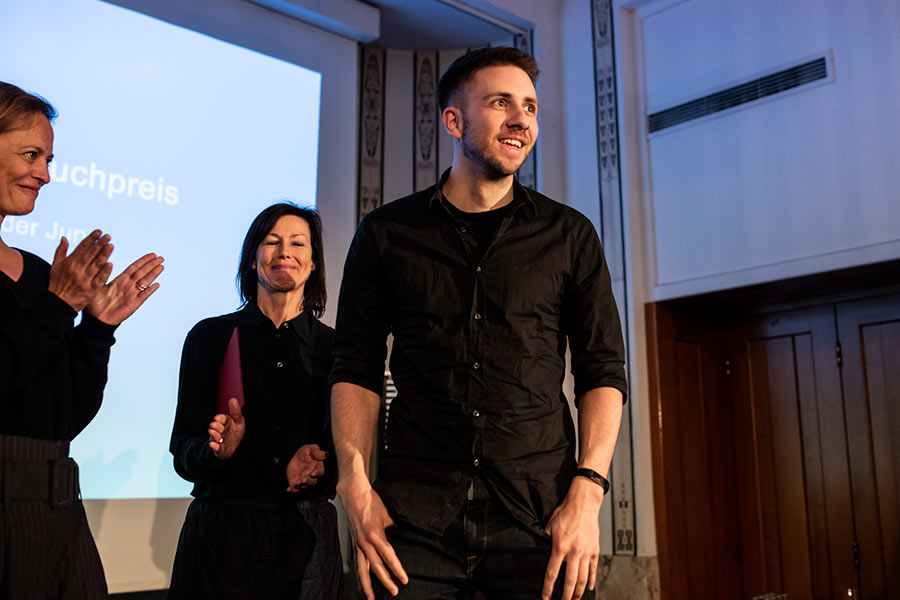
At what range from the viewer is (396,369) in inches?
61.8

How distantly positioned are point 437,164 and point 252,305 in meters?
3.27

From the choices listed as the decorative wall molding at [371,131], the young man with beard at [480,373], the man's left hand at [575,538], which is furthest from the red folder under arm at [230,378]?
the decorative wall molding at [371,131]

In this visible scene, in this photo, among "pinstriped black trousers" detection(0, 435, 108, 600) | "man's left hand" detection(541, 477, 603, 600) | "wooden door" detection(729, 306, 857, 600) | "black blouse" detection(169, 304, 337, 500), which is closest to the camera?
"man's left hand" detection(541, 477, 603, 600)

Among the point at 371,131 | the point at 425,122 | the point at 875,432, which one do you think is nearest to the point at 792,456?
the point at 875,432

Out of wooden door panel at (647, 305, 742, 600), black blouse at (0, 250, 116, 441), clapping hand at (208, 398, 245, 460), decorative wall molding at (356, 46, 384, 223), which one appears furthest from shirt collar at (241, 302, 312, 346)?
wooden door panel at (647, 305, 742, 600)

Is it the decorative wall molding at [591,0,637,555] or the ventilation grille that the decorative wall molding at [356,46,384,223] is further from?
the ventilation grille

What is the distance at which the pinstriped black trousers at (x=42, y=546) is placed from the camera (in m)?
1.47

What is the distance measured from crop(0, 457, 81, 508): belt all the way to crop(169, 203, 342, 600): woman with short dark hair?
368mm

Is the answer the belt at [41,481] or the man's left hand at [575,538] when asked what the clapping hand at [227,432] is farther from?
the man's left hand at [575,538]

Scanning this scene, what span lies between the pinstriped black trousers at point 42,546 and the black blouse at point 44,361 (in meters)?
0.04

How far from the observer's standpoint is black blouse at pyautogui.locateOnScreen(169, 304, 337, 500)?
6.81 ft

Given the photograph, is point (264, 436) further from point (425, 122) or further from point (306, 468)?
point (425, 122)

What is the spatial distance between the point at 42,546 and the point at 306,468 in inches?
24.5

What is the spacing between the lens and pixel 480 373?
1472 mm
